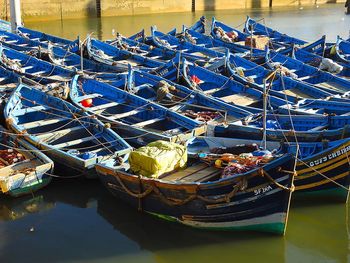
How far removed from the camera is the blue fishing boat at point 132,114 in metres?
13.7

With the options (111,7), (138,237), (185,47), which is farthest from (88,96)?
(111,7)

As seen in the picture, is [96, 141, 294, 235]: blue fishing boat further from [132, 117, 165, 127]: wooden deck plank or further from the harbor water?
[132, 117, 165, 127]: wooden deck plank

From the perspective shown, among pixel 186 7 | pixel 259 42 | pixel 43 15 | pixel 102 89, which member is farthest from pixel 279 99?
pixel 186 7

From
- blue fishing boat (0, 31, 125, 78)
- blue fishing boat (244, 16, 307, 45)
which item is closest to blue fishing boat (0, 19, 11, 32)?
blue fishing boat (0, 31, 125, 78)

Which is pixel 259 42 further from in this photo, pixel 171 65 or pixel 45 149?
pixel 45 149

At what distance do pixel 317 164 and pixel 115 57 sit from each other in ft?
44.7

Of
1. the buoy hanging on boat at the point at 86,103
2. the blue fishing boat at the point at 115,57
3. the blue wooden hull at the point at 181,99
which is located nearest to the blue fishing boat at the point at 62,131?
the buoy hanging on boat at the point at 86,103

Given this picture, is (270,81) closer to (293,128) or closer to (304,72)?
(293,128)

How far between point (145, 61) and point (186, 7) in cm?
3323

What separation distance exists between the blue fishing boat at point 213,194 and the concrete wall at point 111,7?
3621cm

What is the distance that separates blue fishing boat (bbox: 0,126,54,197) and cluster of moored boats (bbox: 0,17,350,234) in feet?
0.09

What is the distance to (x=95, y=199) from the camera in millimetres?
12797

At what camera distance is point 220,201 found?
1045 centimetres

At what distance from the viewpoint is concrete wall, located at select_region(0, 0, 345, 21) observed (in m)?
44.8
